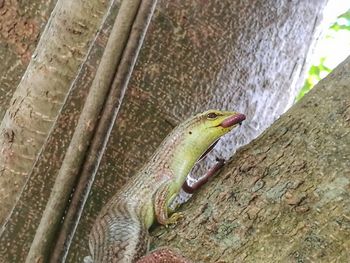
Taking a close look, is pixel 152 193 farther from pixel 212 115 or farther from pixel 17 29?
pixel 17 29

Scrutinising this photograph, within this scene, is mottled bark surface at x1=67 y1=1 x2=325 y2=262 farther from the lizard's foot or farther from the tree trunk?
the lizard's foot

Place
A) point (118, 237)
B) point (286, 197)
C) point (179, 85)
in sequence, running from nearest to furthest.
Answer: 1. point (286, 197)
2. point (118, 237)
3. point (179, 85)

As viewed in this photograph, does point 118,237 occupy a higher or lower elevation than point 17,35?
lower

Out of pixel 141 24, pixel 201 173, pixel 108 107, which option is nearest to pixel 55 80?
pixel 108 107

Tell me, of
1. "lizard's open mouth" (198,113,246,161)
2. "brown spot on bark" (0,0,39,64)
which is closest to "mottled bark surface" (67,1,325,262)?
"lizard's open mouth" (198,113,246,161)

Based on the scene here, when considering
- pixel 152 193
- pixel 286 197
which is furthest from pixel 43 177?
pixel 286 197

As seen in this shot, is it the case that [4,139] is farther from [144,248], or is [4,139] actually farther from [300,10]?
[300,10]
